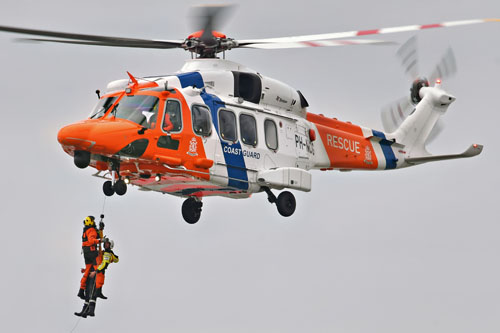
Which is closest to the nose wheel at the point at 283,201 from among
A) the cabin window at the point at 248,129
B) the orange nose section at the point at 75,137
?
the cabin window at the point at 248,129

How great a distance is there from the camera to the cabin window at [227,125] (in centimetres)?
2067

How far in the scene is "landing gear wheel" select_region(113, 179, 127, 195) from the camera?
1945 centimetres

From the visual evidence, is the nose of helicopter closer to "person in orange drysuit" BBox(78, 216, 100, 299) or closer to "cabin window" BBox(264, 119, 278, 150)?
"person in orange drysuit" BBox(78, 216, 100, 299)

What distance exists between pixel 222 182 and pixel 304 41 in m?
3.06

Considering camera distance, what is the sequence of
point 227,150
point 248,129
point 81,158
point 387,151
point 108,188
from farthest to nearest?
point 387,151 < point 248,129 < point 227,150 < point 108,188 < point 81,158

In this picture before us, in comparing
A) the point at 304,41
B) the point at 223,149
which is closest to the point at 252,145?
the point at 223,149

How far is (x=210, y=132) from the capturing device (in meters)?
20.4

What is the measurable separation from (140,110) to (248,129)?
2.51m

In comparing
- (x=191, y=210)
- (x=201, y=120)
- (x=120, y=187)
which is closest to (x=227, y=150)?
(x=201, y=120)

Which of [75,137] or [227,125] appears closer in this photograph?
[75,137]

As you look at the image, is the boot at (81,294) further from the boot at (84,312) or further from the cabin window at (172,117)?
the cabin window at (172,117)

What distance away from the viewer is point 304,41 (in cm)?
2073

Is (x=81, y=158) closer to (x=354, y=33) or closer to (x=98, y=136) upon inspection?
(x=98, y=136)

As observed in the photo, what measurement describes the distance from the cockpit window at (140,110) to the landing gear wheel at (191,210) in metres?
3.39
